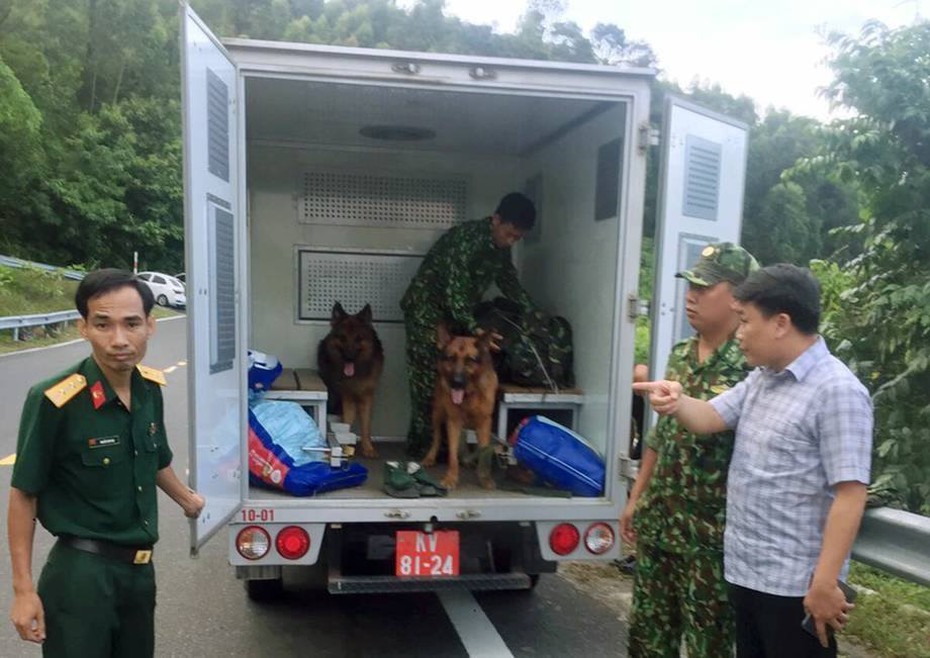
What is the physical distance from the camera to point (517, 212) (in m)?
4.96

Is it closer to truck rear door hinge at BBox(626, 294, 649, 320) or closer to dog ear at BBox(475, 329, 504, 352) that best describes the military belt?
truck rear door hinge at BBox(626, 294, 649, 320)

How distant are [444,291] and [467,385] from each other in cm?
89

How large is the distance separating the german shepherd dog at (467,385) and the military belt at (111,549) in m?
2.20

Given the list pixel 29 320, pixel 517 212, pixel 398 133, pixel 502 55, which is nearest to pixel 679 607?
pixel 517 212

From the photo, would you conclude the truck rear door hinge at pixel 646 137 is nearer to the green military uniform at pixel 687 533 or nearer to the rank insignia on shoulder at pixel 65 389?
the green military uniform at pixel 687 533

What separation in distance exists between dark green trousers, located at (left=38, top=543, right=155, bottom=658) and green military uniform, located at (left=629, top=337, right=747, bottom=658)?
5.81 ft

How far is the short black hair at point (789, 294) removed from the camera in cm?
220

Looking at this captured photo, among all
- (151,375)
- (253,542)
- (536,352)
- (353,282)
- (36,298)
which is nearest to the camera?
(151,375)

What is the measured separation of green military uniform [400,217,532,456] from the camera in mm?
5047

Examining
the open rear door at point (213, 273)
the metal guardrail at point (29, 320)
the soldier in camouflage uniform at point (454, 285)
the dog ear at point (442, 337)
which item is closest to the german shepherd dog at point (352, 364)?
the soldier in camouflage uniform at point (454, 285)

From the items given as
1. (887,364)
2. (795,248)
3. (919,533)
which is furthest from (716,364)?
(795,248)

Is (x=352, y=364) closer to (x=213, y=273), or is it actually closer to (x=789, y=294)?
(x=213, y=273)

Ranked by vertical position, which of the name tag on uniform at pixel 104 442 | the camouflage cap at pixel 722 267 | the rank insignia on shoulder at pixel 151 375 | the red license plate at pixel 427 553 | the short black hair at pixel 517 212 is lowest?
the red license plate at pixel 427 553

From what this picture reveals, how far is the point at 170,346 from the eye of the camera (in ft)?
65.3
